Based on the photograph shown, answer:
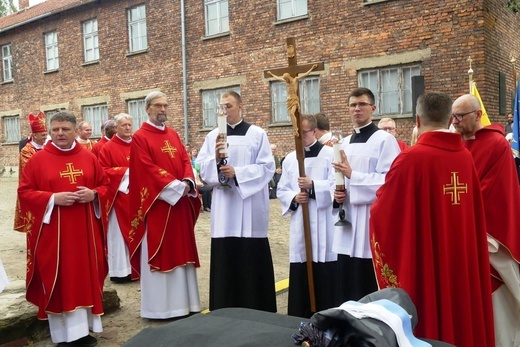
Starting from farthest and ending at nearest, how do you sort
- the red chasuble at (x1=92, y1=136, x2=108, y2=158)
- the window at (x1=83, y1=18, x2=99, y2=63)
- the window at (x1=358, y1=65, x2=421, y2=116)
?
the window at (x1=83, y1=18, x2=99, y2=63) < the window at (x1=358, y1=65, x2=421, y2=116) < the red chasuble at (x1=92, y1=136, x2=108, y2=158)

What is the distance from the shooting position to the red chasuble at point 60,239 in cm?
477

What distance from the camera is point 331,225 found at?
203 inches

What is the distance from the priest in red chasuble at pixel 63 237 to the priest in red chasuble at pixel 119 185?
230 cm

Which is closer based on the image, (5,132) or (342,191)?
(342,191)

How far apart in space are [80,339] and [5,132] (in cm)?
2501

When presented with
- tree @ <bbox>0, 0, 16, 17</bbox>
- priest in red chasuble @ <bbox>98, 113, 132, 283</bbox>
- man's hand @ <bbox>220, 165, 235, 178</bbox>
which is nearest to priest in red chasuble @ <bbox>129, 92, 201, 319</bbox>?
man's hand @ <bbox>220, 165, 235, 178</bbox>

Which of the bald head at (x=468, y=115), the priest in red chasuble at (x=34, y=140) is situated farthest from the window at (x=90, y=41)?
the bald head at (x=468, y=115)

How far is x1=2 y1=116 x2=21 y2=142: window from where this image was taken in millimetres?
26328

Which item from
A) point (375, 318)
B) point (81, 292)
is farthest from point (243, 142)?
point (375, 318)

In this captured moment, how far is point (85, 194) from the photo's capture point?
4883mm

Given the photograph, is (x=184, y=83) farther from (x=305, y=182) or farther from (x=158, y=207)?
(x=305, y=182)

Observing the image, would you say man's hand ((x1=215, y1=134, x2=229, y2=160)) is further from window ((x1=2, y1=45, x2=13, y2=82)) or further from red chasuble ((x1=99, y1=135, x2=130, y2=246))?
window ((x1=2, y1=45, x2=13, y2=82))

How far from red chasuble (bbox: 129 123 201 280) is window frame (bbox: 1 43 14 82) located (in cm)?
2349

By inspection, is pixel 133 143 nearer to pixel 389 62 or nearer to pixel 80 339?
pixel 80 339
